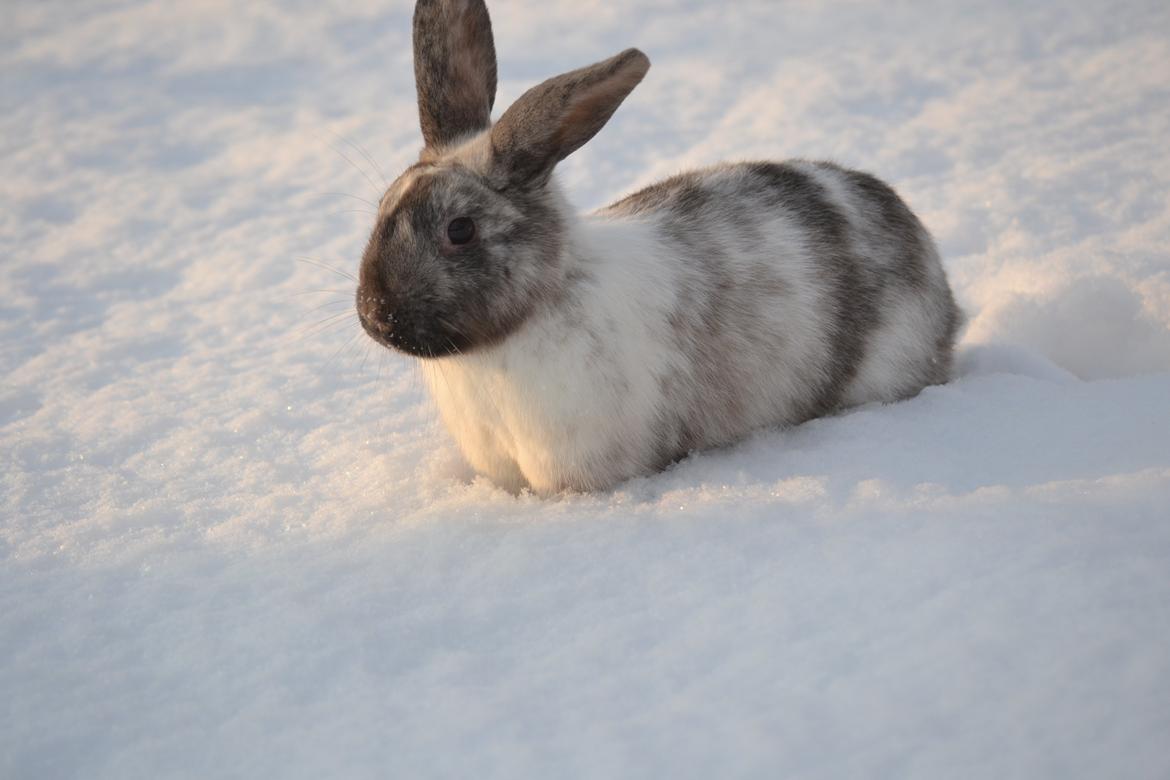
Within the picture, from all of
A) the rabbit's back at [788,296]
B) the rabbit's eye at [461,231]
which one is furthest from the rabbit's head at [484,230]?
the rabbit's back at [788,296]

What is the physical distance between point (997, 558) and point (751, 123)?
430 cm

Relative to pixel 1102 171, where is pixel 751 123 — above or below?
above

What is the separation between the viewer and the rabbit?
2.94 m

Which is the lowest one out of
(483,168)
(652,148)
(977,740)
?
(977,740)

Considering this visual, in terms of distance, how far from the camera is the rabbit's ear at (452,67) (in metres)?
3.24

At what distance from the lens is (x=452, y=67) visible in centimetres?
328

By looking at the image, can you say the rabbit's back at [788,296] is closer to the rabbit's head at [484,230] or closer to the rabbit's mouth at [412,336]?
the rabbit's head at [484,230]

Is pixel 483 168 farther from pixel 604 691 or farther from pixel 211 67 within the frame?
pixel 211 67

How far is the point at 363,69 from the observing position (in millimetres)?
7305

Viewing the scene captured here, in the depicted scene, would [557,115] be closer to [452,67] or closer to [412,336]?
[452,67]

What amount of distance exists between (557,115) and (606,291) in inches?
21.2

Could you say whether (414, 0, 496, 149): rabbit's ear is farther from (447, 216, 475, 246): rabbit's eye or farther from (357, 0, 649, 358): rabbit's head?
(447, 216, 475, 246): rabbit's eye

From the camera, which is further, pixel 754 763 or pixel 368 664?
pixel 368 664

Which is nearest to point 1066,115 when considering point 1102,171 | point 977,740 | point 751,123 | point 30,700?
point 1102,171
